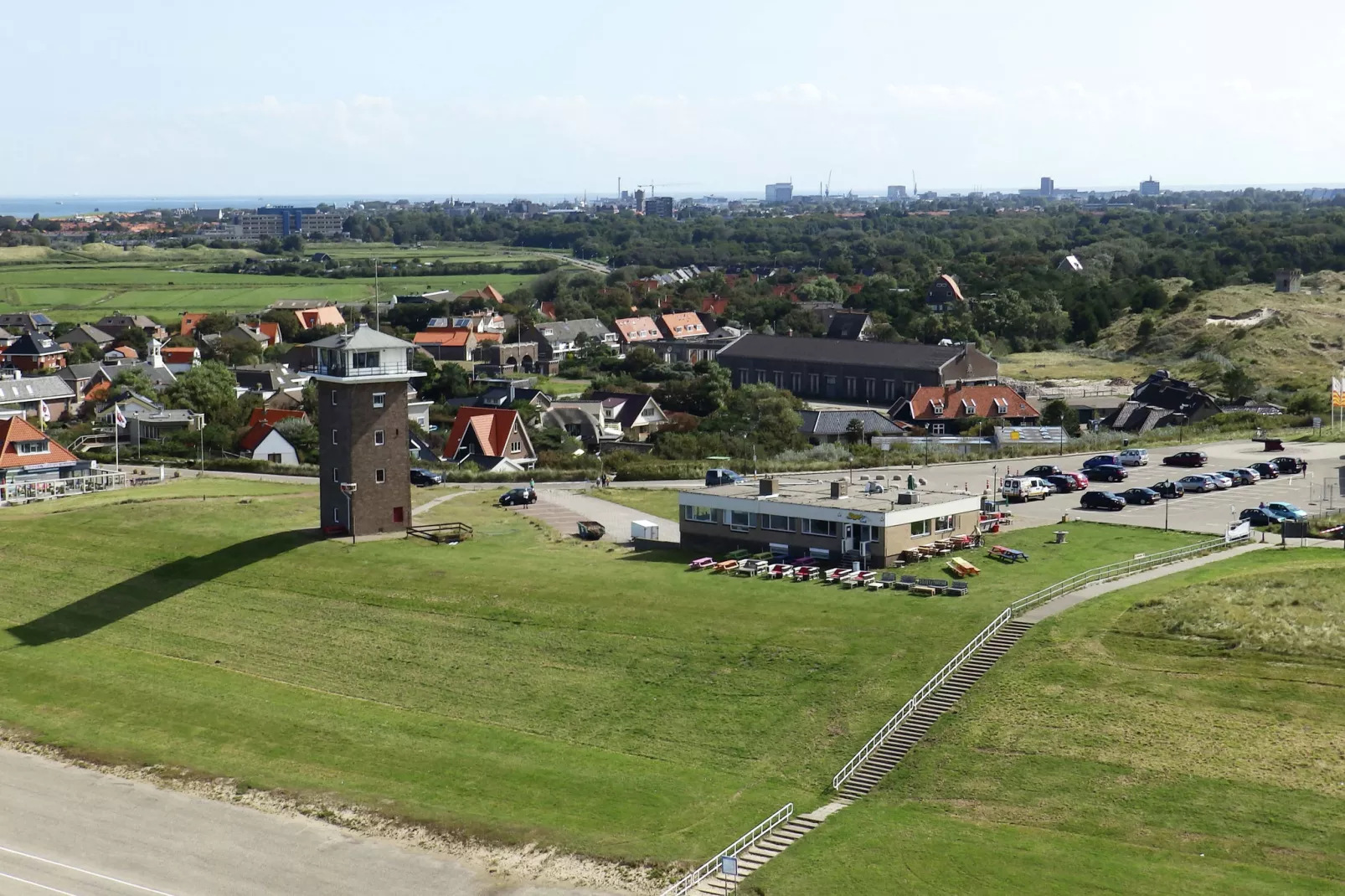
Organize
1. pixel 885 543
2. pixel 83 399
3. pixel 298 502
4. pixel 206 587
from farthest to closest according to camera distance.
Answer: pixel 83 399
pixel 298 502
pixel 206 587
pixel 885 543

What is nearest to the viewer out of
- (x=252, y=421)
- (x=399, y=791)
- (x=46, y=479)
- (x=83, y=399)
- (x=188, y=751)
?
(x=399, y=791)

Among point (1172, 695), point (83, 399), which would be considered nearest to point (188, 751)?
point (1172, 695)

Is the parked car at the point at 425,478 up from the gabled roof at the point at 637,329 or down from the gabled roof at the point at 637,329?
down

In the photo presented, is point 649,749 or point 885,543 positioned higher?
point 885,543

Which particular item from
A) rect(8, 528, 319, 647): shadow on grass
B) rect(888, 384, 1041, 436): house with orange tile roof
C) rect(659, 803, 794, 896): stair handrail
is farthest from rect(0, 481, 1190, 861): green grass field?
rect(888, 384, 1041, 436): house with orange tile roof

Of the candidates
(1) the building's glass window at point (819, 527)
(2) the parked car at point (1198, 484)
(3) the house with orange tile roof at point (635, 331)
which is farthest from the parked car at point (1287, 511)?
(3) the house with orange tile roof at point (635, 331)

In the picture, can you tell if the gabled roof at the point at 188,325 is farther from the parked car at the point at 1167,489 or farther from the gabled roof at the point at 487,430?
the parked car at the point at 1167,489

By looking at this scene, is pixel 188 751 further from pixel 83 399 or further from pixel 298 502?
pixel 83 399
